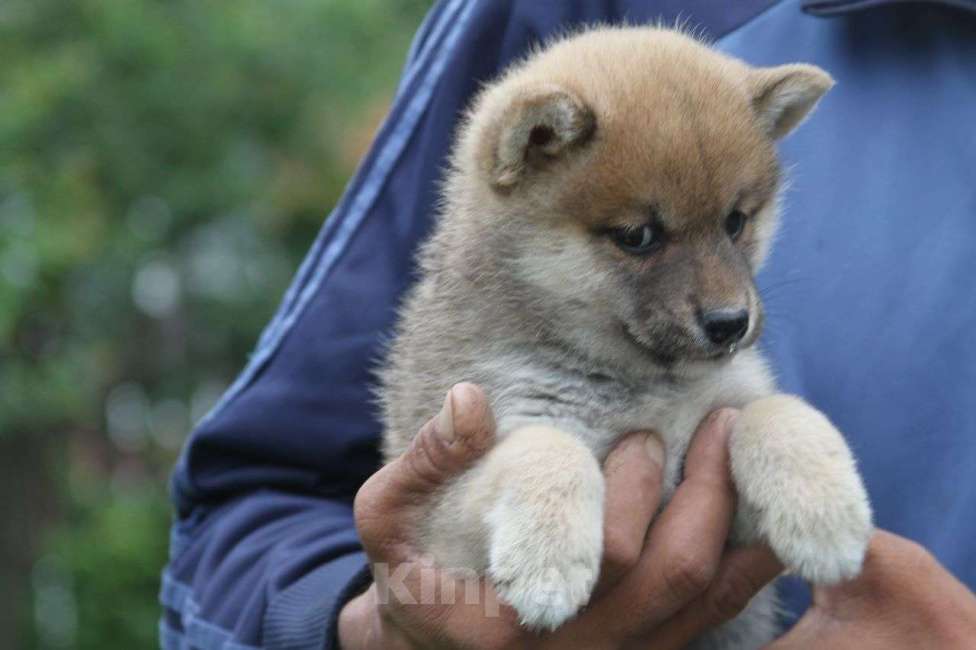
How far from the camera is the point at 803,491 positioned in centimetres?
262

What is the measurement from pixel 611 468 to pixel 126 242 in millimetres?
8301

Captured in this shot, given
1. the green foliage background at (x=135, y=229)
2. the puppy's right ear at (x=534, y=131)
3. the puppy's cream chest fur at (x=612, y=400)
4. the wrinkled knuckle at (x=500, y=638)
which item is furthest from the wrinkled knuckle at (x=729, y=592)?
the green foliage background at (x=135, y=229)

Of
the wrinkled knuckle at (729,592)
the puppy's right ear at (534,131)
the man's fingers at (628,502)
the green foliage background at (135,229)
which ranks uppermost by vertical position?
the puppy's right ear at (534,131)

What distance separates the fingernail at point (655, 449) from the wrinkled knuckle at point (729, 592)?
0.25 metres

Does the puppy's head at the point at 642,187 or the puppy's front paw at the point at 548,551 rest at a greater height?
the puppy's head at the point at 642,187

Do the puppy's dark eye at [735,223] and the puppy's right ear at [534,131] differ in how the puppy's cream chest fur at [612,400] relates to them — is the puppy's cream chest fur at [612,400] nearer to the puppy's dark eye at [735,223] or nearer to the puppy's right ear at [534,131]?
the puppy's dark eye at [735,223]

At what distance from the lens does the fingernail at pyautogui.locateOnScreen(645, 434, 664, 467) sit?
107 inches

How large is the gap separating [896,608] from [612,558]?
595 millimetres

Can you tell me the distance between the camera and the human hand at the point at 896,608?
2656mm

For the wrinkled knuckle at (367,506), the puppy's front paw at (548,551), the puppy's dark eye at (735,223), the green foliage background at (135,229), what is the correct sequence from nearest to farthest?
1. the puppy's front paw at (548,551)
2. the wrinkled knuckle at (367,506)
3. the puppy's dark eye at (735,223)
4. the green foliage background at (135,229)

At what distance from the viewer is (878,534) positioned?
2676mm

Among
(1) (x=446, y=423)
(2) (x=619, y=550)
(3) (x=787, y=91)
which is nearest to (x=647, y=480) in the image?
(2) (x=619, y=550)

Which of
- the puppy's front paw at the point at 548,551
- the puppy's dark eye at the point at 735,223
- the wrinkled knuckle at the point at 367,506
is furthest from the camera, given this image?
the puppy's dark eye at the point at 735,223

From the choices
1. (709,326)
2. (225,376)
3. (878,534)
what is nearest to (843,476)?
(878,534)
